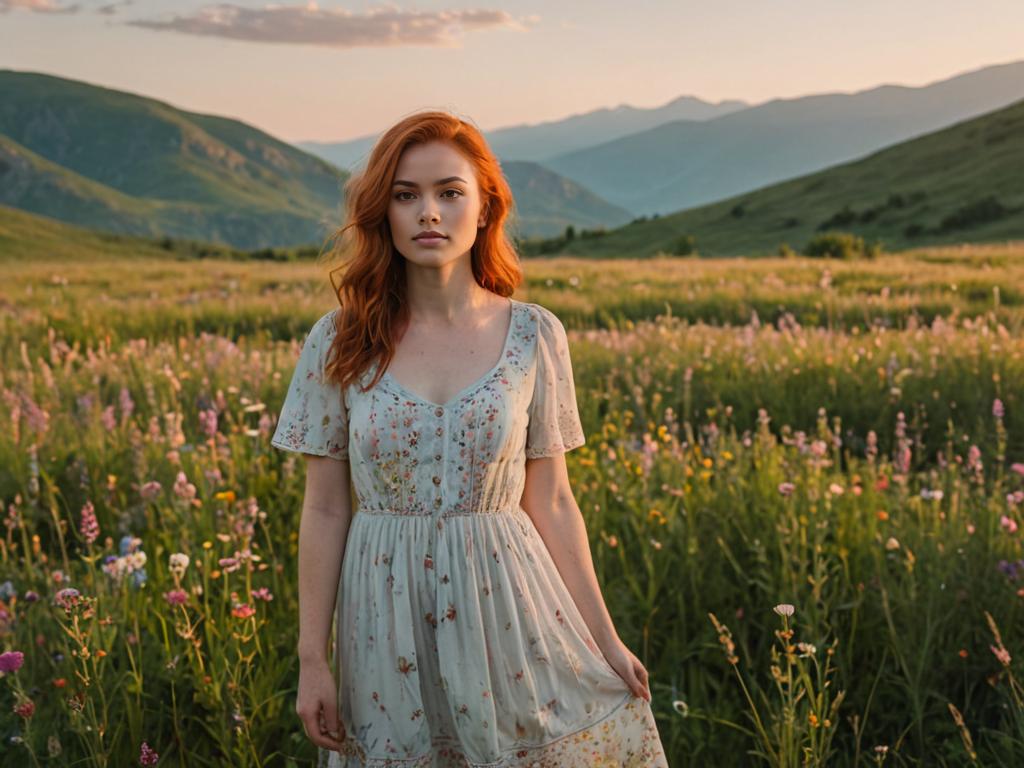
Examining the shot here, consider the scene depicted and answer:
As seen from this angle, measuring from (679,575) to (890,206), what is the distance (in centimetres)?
4377

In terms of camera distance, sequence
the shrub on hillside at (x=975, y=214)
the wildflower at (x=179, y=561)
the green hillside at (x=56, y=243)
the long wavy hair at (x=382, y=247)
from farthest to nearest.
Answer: the green hillside at (x=56, y=243) → the shrub on hillside at (x=975, y=214) → the wildflower at (x=179, y=561) → the long wavy hair at (x=382, y=247)

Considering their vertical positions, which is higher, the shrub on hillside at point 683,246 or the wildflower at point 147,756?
the wildflower at point 147,756

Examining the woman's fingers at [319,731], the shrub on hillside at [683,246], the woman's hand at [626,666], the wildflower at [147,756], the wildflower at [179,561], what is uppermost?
the wildflower at [179,561]

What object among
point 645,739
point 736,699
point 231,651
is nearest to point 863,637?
point 736,699

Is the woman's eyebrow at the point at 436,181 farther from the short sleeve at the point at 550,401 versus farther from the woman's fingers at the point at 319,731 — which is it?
the woman's fingers at the point at 319,731

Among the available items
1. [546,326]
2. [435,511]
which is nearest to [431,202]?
[546,326]

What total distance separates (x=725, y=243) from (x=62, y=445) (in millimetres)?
39980

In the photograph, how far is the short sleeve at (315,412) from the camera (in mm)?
2469

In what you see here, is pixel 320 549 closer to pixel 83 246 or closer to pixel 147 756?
pixel 147 756

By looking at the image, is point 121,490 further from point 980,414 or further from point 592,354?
point 980,414

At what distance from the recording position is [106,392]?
747cm

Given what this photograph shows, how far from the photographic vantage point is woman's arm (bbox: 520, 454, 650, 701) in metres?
2.48

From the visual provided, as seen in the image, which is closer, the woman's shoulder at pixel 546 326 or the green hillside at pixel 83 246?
the woman's shoulder at pixel 546 326

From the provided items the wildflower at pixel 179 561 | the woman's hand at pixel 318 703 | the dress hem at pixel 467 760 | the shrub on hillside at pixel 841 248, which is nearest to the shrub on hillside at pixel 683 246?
the shrub on hillside at pixel 841 248
